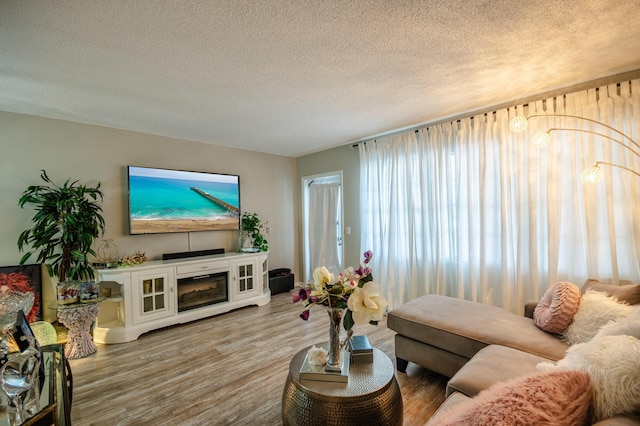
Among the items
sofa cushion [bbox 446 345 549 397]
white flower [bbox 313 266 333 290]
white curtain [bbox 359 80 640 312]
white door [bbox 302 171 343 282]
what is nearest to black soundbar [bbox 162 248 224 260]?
white door [bbox 302 171 343 282]

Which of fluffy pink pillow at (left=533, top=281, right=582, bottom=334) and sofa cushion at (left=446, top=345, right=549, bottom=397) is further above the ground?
fluffy pink pillow at (left=533, top=281, right=582, bottom=334)

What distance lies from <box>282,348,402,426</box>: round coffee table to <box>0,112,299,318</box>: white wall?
3.12 m

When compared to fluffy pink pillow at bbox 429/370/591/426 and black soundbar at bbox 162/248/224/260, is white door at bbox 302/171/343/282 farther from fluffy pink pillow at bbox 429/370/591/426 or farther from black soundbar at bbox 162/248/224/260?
fluffy pink pillow at bbox 429/370/591/426

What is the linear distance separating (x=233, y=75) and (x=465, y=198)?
8.65 ft

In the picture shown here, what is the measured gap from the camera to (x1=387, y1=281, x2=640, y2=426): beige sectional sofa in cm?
147

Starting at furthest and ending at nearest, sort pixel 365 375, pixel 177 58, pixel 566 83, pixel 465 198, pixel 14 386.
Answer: pixel 465 198, pixel 566 83, pixel 177 58, pixel 365 375, pixel 14 386

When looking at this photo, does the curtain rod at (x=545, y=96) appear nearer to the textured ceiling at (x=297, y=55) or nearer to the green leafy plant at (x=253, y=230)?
the textured ceiling at (x=297, y=55)

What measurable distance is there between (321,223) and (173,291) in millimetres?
2641

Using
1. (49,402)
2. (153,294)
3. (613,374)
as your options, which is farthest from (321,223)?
(613,374)

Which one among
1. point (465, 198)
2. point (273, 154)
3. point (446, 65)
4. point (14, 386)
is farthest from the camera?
point (273, 154)

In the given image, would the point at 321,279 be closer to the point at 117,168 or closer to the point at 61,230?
the point at 61,230

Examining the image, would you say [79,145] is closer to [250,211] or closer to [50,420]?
[250,211]

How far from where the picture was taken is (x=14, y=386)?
1.03 meters

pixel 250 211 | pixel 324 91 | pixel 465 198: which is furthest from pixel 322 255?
pixel 324 91
